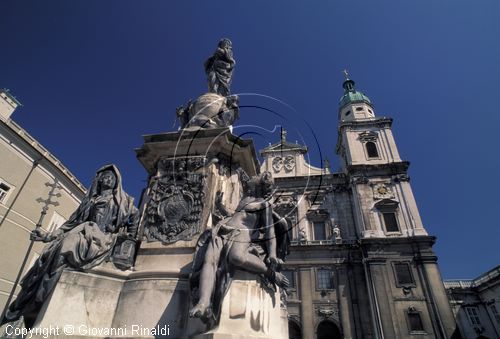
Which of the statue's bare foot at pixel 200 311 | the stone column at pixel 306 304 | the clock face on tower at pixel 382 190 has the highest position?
the clock face on tower at pixel 382 190

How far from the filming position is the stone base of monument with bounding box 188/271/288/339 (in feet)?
9.38

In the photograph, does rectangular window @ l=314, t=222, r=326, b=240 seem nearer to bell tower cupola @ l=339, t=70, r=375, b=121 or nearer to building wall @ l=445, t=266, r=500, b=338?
bell tower cupola @ l=339, t=70, r=375, b=121

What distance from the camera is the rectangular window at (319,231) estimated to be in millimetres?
26094

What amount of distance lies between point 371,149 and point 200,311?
99.6 feet

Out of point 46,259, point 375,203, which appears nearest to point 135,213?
point 46,259

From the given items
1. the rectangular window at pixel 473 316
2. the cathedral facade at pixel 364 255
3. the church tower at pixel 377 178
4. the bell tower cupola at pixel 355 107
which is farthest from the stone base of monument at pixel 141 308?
the rectangular window at pixel 473 316

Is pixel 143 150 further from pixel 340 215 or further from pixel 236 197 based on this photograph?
pixel 340 215

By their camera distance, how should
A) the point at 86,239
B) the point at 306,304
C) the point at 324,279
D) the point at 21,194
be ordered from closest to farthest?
the point at 86,239
the point at 21,194
the point at 306,304
the point at 324,279

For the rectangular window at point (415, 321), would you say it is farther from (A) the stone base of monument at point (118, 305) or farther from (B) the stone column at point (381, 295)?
(A) the stone base of monument at point (118, 305)

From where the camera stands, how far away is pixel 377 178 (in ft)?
89.1

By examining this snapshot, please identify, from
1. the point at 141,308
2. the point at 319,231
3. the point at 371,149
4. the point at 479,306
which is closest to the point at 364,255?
the point at 319,231

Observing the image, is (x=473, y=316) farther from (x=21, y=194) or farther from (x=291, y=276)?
(x=21, y=194)

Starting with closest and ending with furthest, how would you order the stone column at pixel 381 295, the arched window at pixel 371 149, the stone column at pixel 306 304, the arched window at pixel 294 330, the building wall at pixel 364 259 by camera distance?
1. the stone column at pixel 381 295
2. the building wall at pixel 364 259
3. the stone column at pixel 306 304
4. the arched window at pixel 294 330
5. the arched window at pixel 371 149

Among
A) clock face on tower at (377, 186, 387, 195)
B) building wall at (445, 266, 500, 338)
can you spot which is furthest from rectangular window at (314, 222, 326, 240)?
building wall at (445, 266, 500, 338)
